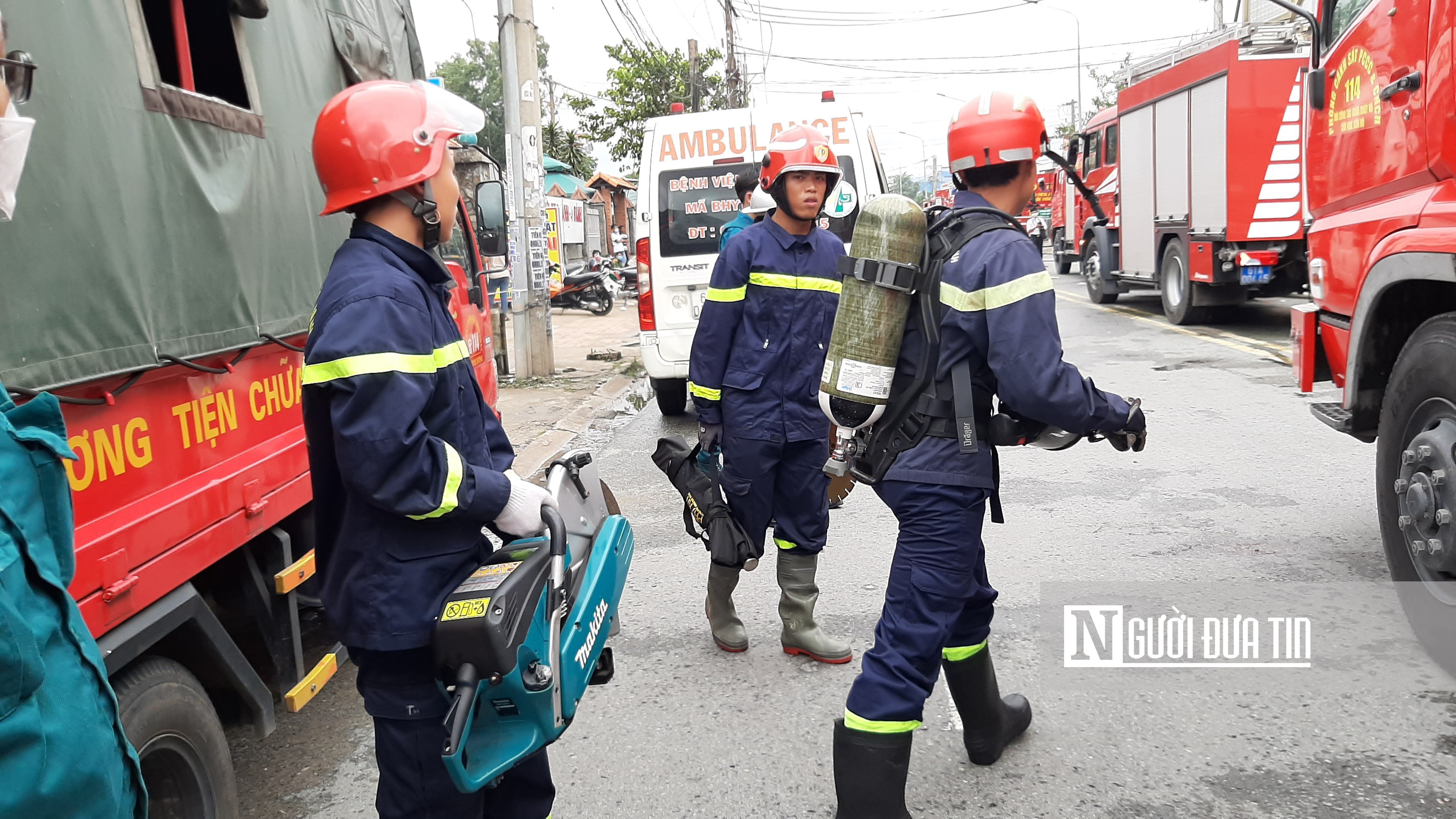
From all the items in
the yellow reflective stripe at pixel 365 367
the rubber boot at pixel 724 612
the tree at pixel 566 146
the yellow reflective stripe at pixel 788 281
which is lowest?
the rubber boot at pixel 724 612

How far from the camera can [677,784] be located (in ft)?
10.5

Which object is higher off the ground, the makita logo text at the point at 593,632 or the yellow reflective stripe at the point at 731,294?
the yellow reflective stripe at the point at 731,294

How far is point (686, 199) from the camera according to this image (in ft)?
27.7

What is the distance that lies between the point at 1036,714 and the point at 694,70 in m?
23.9

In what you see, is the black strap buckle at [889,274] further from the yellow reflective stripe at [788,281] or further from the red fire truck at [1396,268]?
the red fire truck at [1396,268]

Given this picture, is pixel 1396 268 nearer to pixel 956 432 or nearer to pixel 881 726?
pixel 956 432

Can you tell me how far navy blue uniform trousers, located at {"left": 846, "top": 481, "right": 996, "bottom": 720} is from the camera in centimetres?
270

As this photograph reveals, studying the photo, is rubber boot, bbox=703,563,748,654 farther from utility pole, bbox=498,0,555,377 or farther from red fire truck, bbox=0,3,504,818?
utility pole, bbox=498,0,555,377

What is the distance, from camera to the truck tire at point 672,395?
9133 mm

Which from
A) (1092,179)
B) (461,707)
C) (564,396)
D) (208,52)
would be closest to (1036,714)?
(461,707)

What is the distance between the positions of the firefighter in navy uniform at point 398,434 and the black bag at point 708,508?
171 centimetres

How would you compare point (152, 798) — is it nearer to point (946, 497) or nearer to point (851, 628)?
point (946, 497)

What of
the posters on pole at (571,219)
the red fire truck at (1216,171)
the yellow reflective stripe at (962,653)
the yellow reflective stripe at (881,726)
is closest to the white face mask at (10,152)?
the yellow reflective stripe at (881,726)

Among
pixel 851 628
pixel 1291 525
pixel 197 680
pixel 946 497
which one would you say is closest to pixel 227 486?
pixel 197 680
